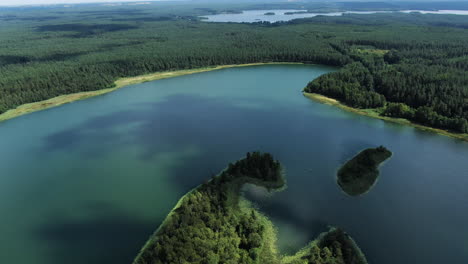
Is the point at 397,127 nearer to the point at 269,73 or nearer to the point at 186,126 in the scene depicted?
the point at 186,126

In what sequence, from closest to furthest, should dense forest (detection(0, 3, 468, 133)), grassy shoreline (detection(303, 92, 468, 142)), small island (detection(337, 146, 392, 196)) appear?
small island (detection(337, 146, 392, 196)) → grassy shoreline (detection(303, 92, 468, 142)) → dense forest (detection(0, 3, 468, 133))

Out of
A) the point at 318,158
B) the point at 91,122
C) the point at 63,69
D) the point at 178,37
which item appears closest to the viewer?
the point at 318,158

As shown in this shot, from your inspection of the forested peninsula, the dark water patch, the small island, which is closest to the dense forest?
the small island

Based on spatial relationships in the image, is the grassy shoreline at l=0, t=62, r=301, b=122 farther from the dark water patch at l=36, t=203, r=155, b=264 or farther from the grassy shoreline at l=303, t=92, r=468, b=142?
the dark water patch at l=36, t=203, r=155, b=264

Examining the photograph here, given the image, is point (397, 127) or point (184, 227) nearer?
point (184, 227)

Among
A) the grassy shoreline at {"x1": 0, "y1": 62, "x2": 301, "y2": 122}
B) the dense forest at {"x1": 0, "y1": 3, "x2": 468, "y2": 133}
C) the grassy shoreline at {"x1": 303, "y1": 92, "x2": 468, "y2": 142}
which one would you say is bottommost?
the grassy shoreline at {"x1": 0, "y1": 62, "x2": 301, "y2": 122}

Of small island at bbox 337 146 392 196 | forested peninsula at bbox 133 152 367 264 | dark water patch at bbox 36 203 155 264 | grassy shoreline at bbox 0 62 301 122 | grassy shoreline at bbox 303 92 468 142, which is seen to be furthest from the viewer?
grassy shoreline at bbox 0 62 301 122

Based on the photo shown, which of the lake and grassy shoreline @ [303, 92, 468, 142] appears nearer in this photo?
the lake

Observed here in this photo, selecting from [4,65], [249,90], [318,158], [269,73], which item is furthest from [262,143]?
[4,65]
